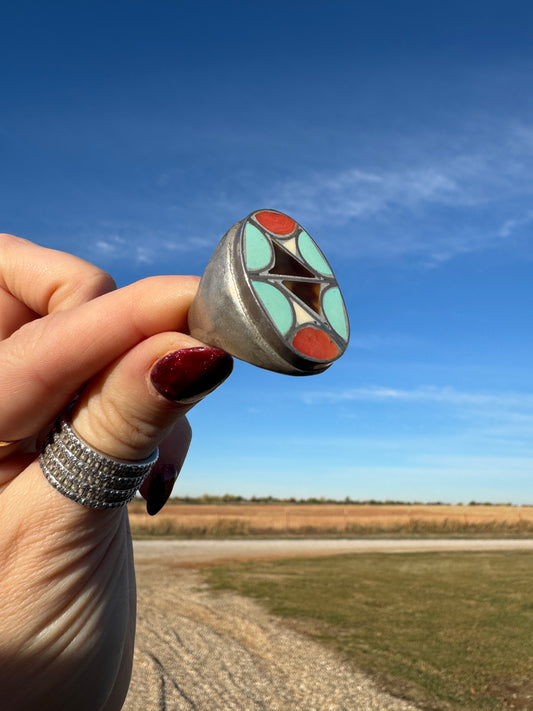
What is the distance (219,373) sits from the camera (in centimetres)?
142

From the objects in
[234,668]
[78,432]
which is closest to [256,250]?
[78,432]

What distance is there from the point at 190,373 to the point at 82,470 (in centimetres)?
33

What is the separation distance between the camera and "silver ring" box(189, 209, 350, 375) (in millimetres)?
1300

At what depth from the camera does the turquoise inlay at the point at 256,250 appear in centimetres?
135

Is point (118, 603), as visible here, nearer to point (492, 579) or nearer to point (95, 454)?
point (95, 454)

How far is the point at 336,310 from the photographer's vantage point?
1.43 m

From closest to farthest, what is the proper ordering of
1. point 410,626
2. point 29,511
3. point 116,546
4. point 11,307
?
point 29,511, point 116,546, point 11,307, point 410,626

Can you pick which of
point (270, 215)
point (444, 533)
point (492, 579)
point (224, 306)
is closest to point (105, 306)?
point (224, 306)

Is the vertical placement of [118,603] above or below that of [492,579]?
above

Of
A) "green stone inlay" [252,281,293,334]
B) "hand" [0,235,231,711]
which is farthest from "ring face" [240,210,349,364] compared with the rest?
"hand" [0,235,231,711]

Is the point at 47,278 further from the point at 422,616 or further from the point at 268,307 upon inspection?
the point at 422,616

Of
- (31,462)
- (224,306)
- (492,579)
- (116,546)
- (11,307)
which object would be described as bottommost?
(492,579)

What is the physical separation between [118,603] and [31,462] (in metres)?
0.47

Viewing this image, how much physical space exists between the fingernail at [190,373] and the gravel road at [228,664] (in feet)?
22.2
